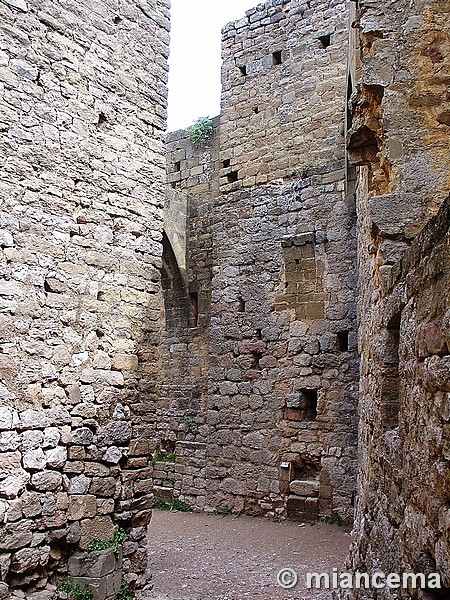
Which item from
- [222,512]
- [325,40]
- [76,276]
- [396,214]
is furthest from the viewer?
[325,40]

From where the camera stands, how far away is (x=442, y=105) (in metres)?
3.22

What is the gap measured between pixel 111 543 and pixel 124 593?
43cm

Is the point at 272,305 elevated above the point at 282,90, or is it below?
below

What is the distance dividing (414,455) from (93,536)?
3171mm

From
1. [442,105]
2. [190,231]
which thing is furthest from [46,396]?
[190,231]

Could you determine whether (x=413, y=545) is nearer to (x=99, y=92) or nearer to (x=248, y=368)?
(x=99, y=92)

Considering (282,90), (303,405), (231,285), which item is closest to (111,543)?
(303,405)

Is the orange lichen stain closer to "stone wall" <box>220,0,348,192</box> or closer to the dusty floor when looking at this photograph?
the dusty floor

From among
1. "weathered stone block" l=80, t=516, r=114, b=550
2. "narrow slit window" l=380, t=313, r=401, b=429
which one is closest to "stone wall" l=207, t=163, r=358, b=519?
"weathered stone block" l=80, t=516, r=114, b=550

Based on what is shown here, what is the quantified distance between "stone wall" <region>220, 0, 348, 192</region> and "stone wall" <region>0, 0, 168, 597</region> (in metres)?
3.66

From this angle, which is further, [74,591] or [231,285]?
[231,285]

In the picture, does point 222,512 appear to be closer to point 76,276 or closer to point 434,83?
point 76,276

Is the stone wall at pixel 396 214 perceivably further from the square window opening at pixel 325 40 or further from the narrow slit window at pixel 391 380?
the square window opening at pixel 325 40

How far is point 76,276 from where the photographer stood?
460 cm
